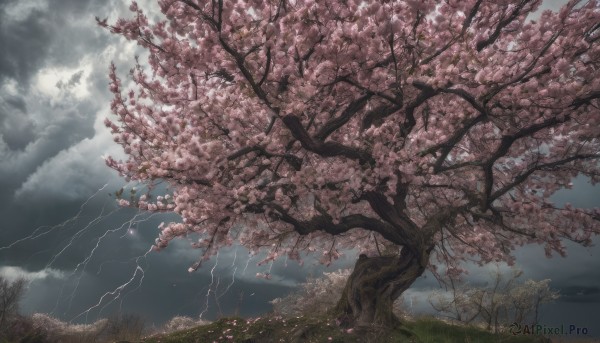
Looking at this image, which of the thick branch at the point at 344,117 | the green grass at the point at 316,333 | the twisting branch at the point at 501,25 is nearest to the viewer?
the thick branch at the point at 344,117

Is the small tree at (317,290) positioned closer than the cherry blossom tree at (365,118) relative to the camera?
No

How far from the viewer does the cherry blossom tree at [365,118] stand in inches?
307

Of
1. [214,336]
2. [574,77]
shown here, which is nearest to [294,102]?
[574,77]

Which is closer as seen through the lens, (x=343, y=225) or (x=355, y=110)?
(x=355, y=110)

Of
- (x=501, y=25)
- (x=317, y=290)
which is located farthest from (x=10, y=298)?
(x=501, y=25)

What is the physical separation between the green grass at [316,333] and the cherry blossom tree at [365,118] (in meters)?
0.87

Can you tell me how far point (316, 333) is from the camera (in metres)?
10.5

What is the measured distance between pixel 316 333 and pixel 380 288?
2.37 m

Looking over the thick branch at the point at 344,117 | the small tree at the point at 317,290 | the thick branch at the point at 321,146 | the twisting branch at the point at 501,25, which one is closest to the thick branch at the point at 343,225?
the thick branch at the point at 321,146

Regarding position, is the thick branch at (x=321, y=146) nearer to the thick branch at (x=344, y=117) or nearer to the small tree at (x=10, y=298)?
the thick branch at (x=344, y=117)

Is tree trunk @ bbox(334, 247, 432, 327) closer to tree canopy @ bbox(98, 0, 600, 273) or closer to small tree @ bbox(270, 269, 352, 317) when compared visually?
tree canopy @ bbox(98, 0, 600, 273)

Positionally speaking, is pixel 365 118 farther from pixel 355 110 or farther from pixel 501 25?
pixel 501 25

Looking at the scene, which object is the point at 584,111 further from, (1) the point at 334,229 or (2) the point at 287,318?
(2) the point at 287,318

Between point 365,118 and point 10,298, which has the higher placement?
point 365,118
